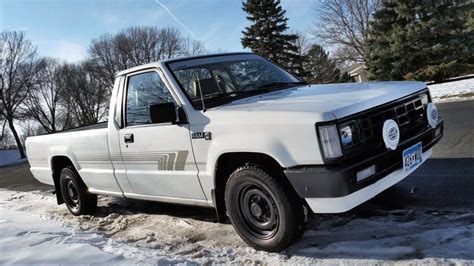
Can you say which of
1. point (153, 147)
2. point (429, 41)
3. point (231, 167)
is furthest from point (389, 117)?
point (429, 41)

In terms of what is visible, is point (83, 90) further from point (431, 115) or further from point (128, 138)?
point (431, 115)

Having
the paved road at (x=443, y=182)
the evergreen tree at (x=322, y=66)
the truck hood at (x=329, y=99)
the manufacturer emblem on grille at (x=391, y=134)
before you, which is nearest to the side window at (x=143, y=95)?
the truck hood at (x=329, y=99)

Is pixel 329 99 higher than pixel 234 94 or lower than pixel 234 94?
lower

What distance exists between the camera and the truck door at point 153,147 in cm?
410

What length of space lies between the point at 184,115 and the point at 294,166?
1290 millimetres

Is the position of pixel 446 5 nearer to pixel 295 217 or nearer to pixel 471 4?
pixel 471 4

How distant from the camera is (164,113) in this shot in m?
3.87

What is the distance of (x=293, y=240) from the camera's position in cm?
351

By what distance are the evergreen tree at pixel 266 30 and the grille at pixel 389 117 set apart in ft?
108

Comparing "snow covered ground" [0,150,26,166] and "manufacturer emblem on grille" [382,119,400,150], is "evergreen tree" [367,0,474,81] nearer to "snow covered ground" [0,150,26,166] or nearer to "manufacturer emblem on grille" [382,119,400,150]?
"manufacturer emblem on grille" [382,119,400,150]

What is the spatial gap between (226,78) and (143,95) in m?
0.96

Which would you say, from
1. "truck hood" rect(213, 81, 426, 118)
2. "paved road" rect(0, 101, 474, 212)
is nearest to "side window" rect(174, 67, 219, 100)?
"truck hood" rect(213, 81, 426, 118)

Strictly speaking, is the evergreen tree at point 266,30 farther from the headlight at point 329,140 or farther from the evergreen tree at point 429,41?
the headlight at point 329,140

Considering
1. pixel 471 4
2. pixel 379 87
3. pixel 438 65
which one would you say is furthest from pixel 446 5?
pixel 379 87
